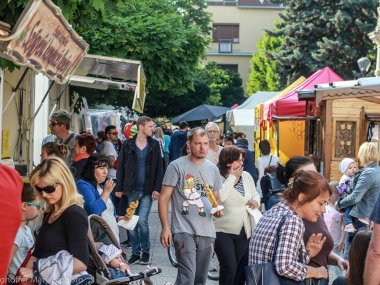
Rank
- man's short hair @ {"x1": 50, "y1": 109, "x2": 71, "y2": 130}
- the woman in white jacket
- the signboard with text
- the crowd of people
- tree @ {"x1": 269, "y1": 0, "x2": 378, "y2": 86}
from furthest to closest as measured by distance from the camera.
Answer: tree @ {"x1": 269, "y1": 0, "x2": 378, "y2": 86}
man's short hair @ {"x1": 50, "y1": 109, "x2": 71, "y2": 130}
the woman in white jacket
the signboard with text
the crowd of people

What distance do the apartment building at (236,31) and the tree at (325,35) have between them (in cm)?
3290

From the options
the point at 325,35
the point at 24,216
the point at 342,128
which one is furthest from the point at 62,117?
the point at 325,35

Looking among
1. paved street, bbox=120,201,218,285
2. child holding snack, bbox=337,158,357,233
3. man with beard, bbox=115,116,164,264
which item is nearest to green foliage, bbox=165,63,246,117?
paved street, bbox=120,201,218,285

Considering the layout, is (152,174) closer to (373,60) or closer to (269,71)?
(373,60)

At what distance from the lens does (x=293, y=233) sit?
5102 mm

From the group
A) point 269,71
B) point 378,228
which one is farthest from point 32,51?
point 269,71

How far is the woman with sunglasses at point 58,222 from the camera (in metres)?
5.01

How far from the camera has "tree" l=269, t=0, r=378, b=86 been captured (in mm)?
40312

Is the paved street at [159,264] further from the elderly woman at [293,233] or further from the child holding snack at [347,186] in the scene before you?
the elderly woman at [293,233]

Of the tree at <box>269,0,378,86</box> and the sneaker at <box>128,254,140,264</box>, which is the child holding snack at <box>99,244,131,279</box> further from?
the tree at <box>269,0,378,86</box>

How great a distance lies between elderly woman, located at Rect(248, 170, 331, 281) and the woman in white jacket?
9.42ft

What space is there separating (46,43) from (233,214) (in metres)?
2.92

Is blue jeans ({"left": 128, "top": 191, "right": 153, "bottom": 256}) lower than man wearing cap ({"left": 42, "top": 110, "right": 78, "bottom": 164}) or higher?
lower

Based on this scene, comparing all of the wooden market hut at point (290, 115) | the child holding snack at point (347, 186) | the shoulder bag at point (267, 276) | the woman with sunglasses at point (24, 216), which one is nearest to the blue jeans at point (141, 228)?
the child holding snack at point (347, 186)
